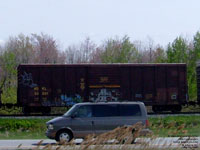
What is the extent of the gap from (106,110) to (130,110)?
948mm

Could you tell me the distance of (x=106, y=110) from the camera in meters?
18.0

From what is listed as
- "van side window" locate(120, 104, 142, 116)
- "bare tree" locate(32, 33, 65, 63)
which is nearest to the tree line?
"bare tree" locate(32, 33, 65, 63)

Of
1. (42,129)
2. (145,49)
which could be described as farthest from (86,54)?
(42,129)

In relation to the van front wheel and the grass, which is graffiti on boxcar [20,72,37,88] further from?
the van front wheel

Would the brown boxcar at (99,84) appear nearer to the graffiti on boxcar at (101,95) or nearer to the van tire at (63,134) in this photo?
the graffiti on boxcar at (101,95)

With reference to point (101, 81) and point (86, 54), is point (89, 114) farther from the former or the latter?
point (86, 54)

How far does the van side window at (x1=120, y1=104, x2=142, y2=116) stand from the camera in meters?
17.9

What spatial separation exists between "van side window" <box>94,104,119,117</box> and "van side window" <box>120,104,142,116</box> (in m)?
0.24

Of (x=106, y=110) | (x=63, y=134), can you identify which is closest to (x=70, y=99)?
A: (x=106, y=110)

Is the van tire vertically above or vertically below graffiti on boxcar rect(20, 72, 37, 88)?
below

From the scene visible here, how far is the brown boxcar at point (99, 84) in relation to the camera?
96.0 ft

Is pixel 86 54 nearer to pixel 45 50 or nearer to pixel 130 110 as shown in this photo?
pixel 45 50

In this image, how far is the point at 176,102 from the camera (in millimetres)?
30078

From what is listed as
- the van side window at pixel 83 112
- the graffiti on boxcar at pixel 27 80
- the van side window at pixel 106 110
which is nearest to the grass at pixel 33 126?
the graffiti on boxcar at pixel 27 80
